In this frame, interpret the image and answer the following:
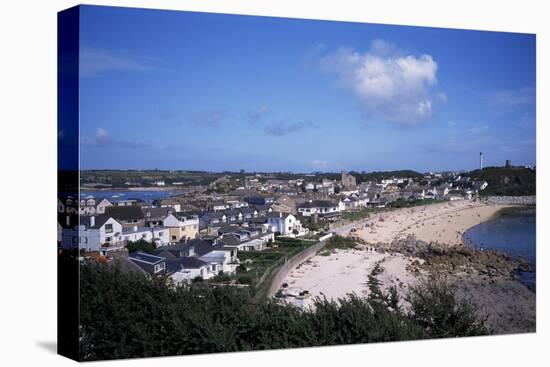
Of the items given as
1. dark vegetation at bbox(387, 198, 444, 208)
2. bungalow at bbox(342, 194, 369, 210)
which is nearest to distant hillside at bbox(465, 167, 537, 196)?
dark vegetation at bbox(387, 198, 444, 208)

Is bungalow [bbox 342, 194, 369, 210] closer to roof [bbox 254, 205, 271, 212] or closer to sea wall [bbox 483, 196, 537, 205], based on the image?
roof [bbox 254, 205, 271, 212]

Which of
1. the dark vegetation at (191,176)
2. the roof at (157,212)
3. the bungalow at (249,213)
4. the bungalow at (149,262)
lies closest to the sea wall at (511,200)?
the dark vegetation at (191,176)

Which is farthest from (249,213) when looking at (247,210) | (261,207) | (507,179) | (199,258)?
(507,179)

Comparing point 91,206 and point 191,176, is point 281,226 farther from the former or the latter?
point 91,206

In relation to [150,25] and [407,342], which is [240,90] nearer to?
[150,25]

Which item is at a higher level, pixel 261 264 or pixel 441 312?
pixel 261 264
